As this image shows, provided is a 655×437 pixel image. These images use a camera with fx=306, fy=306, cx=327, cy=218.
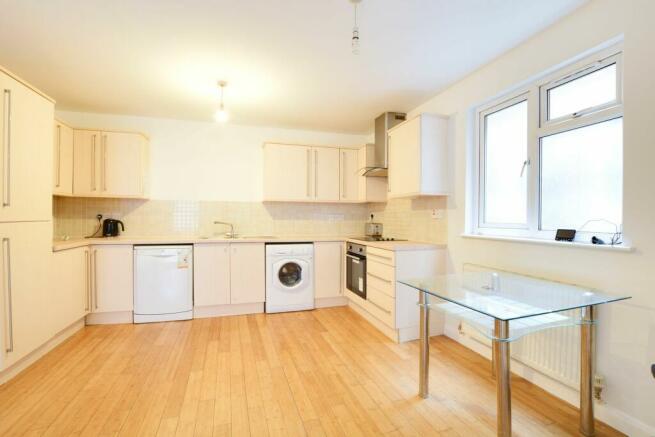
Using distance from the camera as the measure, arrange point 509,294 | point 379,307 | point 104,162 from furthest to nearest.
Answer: point 104,162 < point 379,307 < point 509,294

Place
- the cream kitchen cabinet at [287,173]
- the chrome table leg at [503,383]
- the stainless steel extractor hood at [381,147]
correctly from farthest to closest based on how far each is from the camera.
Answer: the cream kitchen cabinet at [287,173], the stainless steel extractor hood at [381,147], the chrome table leg at [503,383]

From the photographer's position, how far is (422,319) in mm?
1899

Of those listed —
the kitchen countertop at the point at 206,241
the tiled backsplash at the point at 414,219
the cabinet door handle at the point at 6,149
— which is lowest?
the kitchen countertop at the point at 206,241

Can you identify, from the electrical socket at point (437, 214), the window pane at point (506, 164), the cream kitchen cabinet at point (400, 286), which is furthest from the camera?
the electrical socket at point (437, 214)

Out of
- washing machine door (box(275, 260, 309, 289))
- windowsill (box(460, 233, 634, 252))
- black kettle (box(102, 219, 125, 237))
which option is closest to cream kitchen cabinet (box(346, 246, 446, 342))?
windowsill (box(460, 233, 634, 252))

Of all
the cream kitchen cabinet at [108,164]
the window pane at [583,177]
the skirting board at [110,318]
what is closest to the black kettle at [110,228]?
the cream kitchen cabinet at [108,164]

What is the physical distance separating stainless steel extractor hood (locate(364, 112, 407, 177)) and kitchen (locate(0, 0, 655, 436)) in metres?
0.03

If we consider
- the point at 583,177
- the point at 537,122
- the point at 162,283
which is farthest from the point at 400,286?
the point at 162,283

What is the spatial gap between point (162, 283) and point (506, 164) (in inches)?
139

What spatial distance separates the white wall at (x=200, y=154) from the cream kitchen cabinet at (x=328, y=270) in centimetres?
119

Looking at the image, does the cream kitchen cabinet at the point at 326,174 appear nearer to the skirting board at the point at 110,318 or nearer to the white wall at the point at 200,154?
the white wall at the point at 200,154

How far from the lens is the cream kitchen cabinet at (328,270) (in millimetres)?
3814

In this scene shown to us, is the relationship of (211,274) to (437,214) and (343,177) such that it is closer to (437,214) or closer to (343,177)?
(343,177)

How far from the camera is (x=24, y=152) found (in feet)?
7.24
